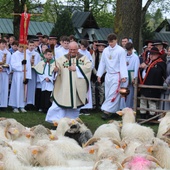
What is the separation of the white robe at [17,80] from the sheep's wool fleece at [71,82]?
220 cm

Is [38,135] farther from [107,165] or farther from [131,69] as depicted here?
[131,69]

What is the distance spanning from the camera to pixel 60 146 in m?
7.81

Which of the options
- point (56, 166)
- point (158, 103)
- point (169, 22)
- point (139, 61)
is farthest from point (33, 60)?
point (169, 22)

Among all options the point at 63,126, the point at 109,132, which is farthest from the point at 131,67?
the point at 109,132

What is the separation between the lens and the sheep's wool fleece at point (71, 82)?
11.3 metres

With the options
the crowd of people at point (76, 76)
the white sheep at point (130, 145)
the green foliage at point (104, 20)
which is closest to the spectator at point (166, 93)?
the crowd of people at point (76, 76)

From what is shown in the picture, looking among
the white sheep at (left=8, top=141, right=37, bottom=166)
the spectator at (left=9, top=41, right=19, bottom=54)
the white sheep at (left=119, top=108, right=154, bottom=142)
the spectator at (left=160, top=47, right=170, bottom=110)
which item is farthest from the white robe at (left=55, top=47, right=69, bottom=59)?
the white sheep at (left=8, top=141, right=37, bottom=166)

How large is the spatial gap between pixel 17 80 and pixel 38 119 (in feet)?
5.31

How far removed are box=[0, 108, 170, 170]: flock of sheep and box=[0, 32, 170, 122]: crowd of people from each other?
190 centimetres

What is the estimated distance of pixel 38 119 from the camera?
12398 millimetres

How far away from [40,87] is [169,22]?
4338 centimetres

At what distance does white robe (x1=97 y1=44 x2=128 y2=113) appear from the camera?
498 inches

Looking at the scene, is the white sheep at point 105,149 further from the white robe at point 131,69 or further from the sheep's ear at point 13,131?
the white robe at point 131,69

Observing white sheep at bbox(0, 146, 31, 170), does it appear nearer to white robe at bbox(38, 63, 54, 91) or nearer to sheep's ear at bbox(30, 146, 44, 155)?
sheep's ear at bbox(30, 146, 44, 155)
